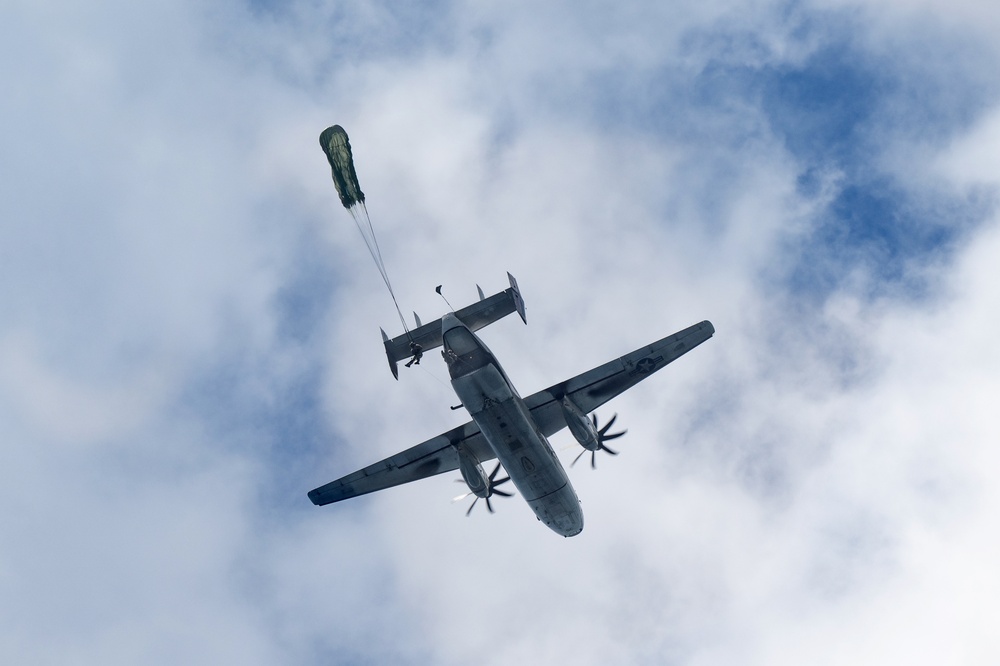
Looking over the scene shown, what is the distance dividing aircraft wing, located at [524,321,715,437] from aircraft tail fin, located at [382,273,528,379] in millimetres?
4645

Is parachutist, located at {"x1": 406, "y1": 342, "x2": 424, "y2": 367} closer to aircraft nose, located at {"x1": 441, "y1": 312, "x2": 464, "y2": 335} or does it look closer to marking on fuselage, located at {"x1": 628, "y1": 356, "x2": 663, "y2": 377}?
aircraft nose, located at {"x1": 441, "y1": 312, "x2": 464, "y2": 335}

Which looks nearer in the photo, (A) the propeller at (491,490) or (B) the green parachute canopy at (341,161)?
(B) the green parachute canopy at (341,161)

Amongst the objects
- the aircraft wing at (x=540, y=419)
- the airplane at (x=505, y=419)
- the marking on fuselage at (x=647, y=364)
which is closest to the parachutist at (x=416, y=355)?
the airplane at (x=505, y=419)

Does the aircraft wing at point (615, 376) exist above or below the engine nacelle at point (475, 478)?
above

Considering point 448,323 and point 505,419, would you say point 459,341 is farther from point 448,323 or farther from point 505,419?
point 505,419

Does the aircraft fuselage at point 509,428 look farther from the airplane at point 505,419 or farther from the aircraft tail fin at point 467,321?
the aircraft tail fin at point 467,321

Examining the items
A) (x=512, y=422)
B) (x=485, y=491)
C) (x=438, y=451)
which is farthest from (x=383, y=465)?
(x=512, y=422)

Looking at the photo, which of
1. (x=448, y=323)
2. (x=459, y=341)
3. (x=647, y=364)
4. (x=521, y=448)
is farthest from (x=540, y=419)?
(x=448, y=323)

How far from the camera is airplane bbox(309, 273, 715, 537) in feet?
122

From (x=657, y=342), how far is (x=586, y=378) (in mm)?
4479

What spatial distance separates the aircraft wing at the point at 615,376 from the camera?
41594 mm

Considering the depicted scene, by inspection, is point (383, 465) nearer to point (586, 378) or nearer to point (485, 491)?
point (485, 491)

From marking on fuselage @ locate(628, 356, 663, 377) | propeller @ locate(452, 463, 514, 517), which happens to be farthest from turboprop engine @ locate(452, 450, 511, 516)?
marking on fuselage @ locate(628, 356, 663, 377)

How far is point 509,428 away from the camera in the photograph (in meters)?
38.1
